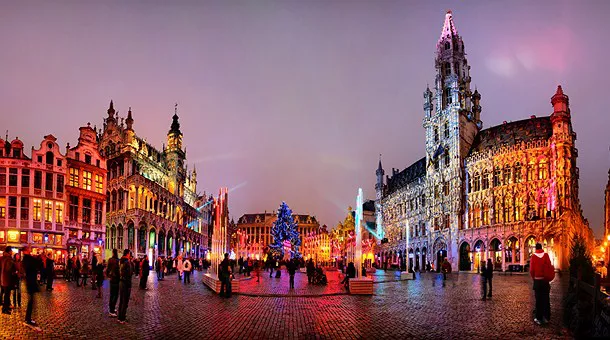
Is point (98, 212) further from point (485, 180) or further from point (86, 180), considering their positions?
point (485, 180)

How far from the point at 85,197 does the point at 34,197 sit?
22.6ft

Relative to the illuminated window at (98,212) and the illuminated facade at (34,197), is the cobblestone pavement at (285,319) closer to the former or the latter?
the illuminated facade at (34,197)

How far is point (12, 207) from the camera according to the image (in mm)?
49406

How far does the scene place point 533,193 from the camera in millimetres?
65375

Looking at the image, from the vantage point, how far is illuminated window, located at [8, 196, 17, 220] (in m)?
49.3

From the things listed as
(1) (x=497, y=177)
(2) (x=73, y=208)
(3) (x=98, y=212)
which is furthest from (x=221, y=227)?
(1) (x=497, y=177)

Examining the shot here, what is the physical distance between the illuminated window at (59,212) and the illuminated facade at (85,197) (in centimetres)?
72

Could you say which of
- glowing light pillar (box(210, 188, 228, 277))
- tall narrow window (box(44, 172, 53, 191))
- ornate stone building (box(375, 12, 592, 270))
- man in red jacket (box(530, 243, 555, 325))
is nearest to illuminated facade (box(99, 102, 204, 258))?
tall narrow window (box(44, 172, 53, 191))

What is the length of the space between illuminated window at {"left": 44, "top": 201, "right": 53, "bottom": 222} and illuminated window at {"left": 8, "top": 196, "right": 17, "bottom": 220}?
2.75 metres

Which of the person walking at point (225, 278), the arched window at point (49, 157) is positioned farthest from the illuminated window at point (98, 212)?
the person walking at point (225, 278)

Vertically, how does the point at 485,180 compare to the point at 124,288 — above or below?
above

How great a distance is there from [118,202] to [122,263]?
5457cm

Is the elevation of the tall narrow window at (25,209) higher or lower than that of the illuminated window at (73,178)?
lower

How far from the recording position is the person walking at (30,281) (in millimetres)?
13047
